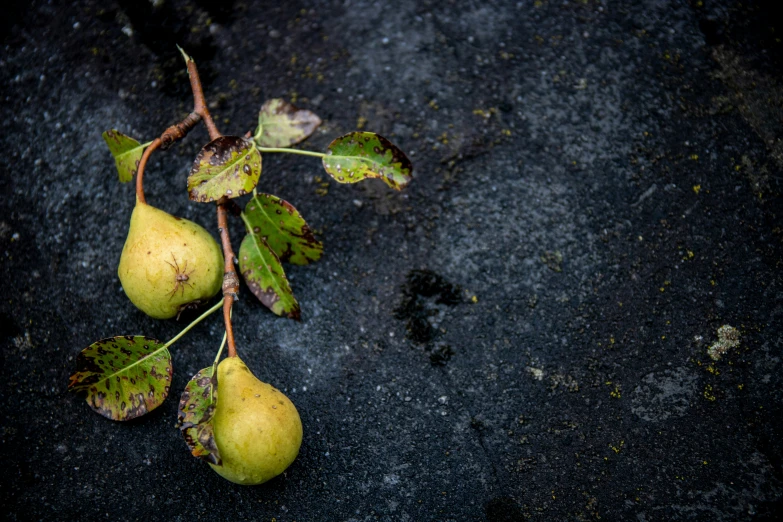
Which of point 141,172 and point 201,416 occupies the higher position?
point 141,172

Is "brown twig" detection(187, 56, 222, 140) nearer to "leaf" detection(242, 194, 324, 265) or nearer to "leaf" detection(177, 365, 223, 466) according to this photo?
"leaf" detection(242, 194, 324, 265)

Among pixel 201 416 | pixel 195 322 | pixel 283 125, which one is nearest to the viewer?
pixel 201 416

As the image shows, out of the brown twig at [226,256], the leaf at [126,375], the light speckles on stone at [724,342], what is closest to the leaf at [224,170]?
the brown twig at [226,256]

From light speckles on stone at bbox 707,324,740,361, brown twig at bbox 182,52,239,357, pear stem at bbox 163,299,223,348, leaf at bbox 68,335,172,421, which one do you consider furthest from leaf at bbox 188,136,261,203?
light speckles on stone at bbox 707,324,740,361

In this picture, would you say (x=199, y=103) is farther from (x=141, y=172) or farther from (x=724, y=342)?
(x=724, y=342)

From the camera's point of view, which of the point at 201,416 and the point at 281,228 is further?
the point at 281,228

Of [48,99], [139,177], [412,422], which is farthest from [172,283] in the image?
[48,99]

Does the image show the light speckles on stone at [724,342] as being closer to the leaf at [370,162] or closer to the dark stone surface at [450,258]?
the dark stone surface at [450,258]

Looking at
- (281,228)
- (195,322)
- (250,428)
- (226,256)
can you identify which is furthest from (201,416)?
(281,228)
